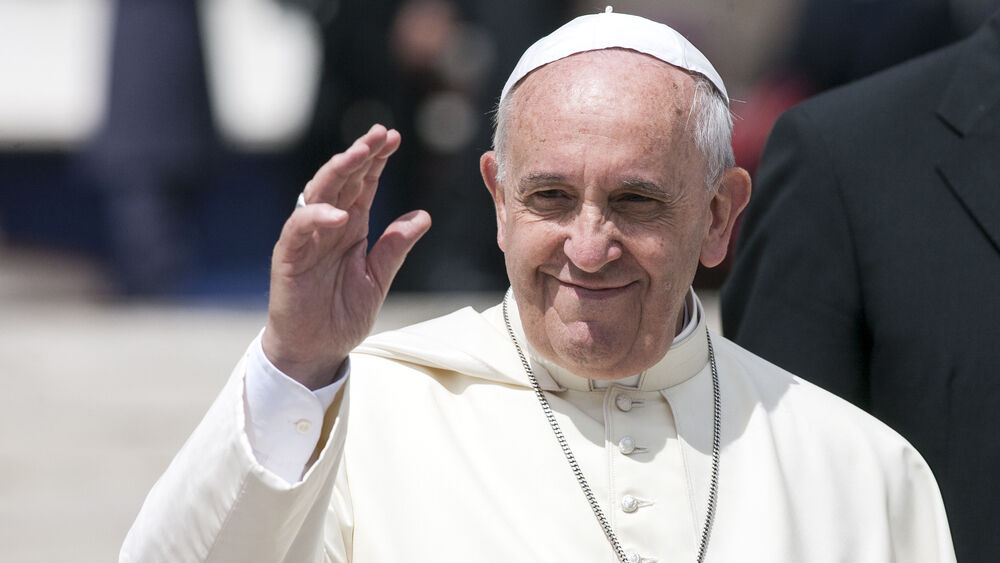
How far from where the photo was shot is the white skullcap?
2549 millimetres

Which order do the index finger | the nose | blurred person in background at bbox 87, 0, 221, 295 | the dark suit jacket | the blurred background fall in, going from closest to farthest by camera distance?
1. the index finger
2. the nose
3. the dark suit jacket
4. the blurred background
5. blurred person in background at bbox 87, 0, 221, 295

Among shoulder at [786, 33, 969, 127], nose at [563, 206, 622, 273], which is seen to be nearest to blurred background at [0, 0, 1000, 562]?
shoulder at [786, 33, 969, 127]

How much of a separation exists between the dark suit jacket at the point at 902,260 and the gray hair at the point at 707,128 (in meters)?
0.50

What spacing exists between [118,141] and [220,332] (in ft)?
3.93

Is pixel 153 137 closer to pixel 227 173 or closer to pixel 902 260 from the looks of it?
pixel 227 173

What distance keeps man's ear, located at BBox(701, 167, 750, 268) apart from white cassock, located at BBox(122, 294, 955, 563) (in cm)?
16

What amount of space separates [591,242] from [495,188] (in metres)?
0.36

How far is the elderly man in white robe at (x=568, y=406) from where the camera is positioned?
2.14m

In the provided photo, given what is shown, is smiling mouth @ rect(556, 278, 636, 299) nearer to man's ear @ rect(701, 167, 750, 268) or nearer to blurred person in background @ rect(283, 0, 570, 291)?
man's ear @ rect(701, 167, 750, 268)

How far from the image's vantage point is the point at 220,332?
23.8ft

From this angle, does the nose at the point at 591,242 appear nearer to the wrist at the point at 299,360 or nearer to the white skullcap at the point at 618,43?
the white skullcap at the point at 618,43

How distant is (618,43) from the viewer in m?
2.55

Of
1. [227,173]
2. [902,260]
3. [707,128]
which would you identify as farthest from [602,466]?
[227,173]

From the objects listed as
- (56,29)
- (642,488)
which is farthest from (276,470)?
(56,29)
